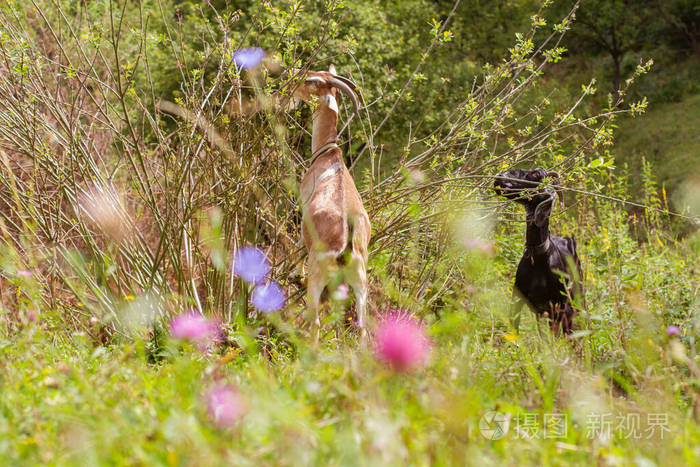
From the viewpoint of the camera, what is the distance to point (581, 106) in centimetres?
1639

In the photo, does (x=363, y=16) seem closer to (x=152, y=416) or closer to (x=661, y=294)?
(x=661, y=294)

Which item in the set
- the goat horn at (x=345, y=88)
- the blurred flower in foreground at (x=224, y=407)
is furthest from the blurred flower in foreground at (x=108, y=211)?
the blurred flower in foreground at (x=224, y=407)

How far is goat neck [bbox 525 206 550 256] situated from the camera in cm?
407

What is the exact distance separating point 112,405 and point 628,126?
65.8 ft

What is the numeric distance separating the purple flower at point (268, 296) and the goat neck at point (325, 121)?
116cm

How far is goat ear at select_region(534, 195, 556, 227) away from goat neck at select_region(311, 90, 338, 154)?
1.58 m

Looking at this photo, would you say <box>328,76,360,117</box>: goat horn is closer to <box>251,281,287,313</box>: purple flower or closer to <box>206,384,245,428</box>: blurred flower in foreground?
<box>251,281,287,313</box>: purple flower

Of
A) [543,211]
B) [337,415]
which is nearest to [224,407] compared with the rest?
[337,415]

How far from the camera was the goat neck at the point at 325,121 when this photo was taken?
15.3 feet

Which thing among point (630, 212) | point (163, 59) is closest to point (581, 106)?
point (630, 212)

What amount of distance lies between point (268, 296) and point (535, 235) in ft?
5.94

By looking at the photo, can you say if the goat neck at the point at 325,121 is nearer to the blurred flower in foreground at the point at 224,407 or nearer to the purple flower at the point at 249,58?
the purple flower at the point at 249,58

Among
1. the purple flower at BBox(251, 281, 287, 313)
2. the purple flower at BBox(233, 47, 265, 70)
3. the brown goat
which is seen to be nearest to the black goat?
the brown goat

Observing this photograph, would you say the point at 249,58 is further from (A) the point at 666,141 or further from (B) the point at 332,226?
(A) the point at 666,141
